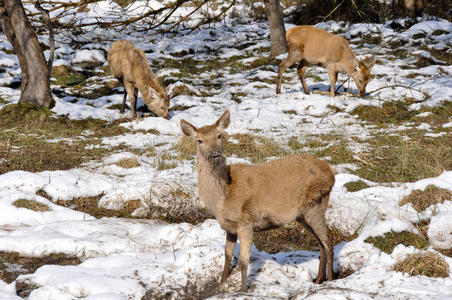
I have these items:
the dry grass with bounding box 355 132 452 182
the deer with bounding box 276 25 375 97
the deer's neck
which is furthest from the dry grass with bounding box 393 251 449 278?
the deer with bounding box 276 25 375 97

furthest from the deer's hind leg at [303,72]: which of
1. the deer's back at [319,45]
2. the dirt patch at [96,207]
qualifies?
the dirt patch at [96,207]

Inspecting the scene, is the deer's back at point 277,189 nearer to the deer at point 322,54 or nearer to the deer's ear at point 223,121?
the deer's ear at point 223,121

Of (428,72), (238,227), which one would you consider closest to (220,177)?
(238,227)

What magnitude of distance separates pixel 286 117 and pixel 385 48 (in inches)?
332

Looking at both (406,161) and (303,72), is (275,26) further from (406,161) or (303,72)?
(406,161)

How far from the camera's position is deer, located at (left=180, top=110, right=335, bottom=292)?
4.11 metres

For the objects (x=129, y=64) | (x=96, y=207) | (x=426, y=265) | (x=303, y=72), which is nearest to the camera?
(x=426, y=265)

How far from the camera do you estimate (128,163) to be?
784 cm

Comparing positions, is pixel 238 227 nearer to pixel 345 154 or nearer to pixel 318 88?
pixel 345 154

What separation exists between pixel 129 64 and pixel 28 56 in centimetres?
268

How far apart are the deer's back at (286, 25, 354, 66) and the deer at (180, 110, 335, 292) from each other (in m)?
9.61

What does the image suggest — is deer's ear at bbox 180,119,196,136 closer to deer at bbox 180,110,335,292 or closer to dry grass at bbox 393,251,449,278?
deer at bbox 180,110,335,292

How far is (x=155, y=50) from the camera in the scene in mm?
18766

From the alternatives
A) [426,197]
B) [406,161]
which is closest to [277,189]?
[426,197]
